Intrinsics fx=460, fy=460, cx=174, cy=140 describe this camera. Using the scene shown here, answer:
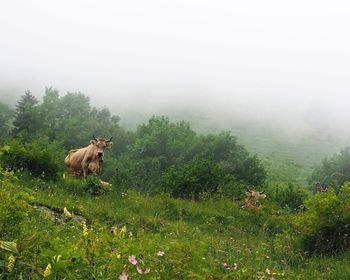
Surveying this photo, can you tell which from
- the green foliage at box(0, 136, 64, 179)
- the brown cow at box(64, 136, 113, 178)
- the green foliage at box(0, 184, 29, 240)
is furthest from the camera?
the brown cow at box(64, 136, 113, 178)

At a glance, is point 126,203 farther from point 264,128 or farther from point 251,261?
point 264,128

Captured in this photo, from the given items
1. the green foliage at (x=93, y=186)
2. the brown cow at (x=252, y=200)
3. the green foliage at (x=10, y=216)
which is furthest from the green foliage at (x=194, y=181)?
the green foliage at (x=10, y=216)

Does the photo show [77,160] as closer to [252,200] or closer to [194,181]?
[194,181]

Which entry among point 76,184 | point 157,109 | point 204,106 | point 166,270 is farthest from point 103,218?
point 204,106

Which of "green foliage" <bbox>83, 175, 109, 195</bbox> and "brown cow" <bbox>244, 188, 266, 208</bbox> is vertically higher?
"brown cow" <bbox>244, 188, 266, 208</bbox>

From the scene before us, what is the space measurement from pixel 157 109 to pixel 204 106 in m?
24.2

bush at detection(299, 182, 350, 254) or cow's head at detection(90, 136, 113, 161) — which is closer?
bush at detection(299, 182, 350, 254)

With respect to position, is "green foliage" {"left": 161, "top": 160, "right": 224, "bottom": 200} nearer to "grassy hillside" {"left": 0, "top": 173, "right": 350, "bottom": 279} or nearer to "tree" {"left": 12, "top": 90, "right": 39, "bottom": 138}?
"grassy hillside" {"left": 0, "top": 173, "right": 350, "bottom": 279}

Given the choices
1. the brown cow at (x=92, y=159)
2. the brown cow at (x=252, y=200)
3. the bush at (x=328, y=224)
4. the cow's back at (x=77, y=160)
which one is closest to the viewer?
the bush at (x=328, y=224)

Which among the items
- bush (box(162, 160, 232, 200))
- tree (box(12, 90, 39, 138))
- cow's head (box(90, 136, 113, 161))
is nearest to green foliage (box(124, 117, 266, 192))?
tree (box(12, 90, 39, 138))

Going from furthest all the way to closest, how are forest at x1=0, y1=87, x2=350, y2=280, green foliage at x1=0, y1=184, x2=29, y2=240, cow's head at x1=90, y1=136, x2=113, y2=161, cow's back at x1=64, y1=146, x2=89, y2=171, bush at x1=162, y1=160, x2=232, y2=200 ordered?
cow's back at x1=64, y1=146, x2=89, y2=171 < bush at x1=162, y1=160, x2=232, y2=200 < cow's head at x1=90, y1=136, x2=113, y2=161 < green foliage at x1=0, y1=184, x2=29, y2=240 < forest at x1=0, y1=87, x2=350, y2=280

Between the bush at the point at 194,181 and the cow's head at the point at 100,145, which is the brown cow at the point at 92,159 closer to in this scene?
the cow's head at the point at 100,145

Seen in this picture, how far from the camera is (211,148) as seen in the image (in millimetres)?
62375

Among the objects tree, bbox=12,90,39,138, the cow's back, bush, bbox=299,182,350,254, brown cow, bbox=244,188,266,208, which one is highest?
bush, bbox=299,182,350,254
